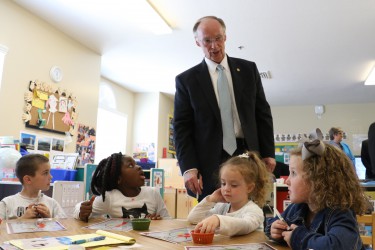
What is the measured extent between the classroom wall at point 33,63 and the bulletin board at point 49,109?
0.06 metres

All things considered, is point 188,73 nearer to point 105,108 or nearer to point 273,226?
point 273,226

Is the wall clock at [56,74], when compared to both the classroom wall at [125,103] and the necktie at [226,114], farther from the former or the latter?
the necktie at [226,114]

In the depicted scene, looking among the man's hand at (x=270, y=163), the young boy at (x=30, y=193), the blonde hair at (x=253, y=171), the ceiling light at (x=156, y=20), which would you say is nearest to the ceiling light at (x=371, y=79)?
the ceiling light at (x=156, y=20)

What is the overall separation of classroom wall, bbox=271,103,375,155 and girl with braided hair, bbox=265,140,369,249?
7.25 metres

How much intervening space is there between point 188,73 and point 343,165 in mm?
951

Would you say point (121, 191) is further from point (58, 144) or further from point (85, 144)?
point (85, 144)

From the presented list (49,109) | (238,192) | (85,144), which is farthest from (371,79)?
(238,192)

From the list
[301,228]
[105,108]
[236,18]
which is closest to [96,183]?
[301,228]

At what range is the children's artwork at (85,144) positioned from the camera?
15.0 feet

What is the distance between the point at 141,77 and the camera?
616 cm

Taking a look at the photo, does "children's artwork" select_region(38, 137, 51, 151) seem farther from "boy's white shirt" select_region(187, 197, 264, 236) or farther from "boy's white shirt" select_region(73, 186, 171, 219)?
"boy's white shirt" select_region(187, 197, 264, 236)

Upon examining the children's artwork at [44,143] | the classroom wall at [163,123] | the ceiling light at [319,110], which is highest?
the ceiling light at [319,110]

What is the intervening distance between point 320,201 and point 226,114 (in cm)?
75

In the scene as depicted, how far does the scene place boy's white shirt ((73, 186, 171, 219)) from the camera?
5.60 feet
